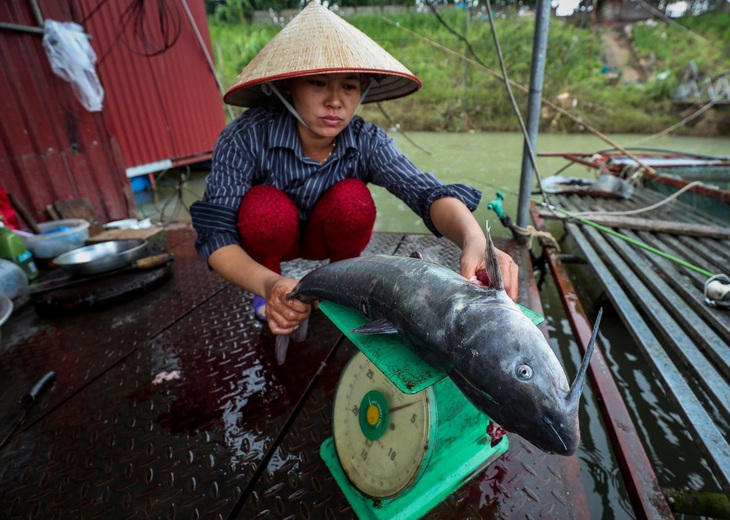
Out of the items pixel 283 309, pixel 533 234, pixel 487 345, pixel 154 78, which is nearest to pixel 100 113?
pixel 154 78

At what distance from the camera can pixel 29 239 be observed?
2.94 meters

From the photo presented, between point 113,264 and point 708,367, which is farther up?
point 113,264

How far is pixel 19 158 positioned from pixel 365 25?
24314 mm

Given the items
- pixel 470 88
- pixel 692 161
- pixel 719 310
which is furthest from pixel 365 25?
pixel 719 310

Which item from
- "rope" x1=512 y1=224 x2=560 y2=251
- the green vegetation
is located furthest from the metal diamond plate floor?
the green vegetation

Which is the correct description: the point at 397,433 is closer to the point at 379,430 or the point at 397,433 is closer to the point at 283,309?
the point at 379,430

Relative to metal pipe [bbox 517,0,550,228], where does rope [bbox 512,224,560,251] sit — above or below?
below

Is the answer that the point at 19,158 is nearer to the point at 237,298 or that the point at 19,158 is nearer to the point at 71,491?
the point at 237,298

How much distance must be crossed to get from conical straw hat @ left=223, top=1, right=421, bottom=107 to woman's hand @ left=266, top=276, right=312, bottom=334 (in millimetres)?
871

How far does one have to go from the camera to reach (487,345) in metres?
0.78

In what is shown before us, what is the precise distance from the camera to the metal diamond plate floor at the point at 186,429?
1245 millimetres

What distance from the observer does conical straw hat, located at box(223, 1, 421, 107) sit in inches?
59.9

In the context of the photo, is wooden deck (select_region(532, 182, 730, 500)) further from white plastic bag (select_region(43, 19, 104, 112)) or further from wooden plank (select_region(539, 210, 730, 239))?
white plastic bag (select_region(43, 19, 104, 112))

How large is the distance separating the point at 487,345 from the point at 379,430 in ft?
1.62
